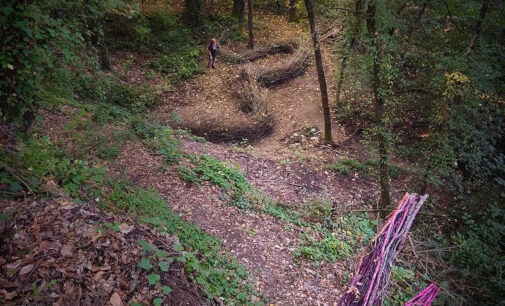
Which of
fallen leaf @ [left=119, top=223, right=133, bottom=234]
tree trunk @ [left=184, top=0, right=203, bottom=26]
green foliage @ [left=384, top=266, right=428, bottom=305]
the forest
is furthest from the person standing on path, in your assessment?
green foliage @ [left=384, top=266, right=428, bottom=305]

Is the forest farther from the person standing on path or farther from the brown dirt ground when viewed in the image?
the person standing on path

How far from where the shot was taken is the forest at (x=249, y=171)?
3.13 meters

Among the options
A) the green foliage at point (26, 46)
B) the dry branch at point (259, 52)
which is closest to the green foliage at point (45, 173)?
the green foliage at point (26, 46)

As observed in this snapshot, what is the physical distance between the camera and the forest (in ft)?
10.3

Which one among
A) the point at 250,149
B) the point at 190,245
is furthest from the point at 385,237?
the point at 250,149

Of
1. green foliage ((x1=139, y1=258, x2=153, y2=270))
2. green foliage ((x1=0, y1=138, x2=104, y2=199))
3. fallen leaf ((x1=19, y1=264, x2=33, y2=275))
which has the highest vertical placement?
green foliage ((x1=0, y1=138, x2=104, y2=199))

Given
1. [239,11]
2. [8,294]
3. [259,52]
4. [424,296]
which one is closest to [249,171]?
[424,296]

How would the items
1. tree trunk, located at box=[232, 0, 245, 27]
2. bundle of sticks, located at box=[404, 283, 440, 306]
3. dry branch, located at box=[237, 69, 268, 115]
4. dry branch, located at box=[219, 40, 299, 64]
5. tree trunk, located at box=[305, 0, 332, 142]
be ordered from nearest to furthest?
bundle of sticks, located at box=[404, 283, 440, 306], tree trunk, located at box=[305, 0, 332, 142], dry branch, located at box=[237, 69, 268, 115], dry branch, located at box=[219, 40, 299, 64], tree trunk, located at box=[232, 0, 245, 27]

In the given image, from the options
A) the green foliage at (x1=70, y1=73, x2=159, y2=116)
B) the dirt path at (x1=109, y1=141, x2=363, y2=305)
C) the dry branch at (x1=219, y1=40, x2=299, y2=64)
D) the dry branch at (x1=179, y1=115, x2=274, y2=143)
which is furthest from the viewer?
the dry branch at (x1=219, y1=40, x2=299, y2=64)

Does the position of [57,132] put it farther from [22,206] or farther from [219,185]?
[219,185]

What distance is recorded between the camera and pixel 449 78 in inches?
234

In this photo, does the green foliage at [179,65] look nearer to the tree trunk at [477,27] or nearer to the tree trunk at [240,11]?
the tree trunk at [240,11]

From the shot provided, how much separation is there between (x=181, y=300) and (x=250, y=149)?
6.82 meters

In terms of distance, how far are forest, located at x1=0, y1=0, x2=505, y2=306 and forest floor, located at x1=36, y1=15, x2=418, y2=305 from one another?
0.04 meters
